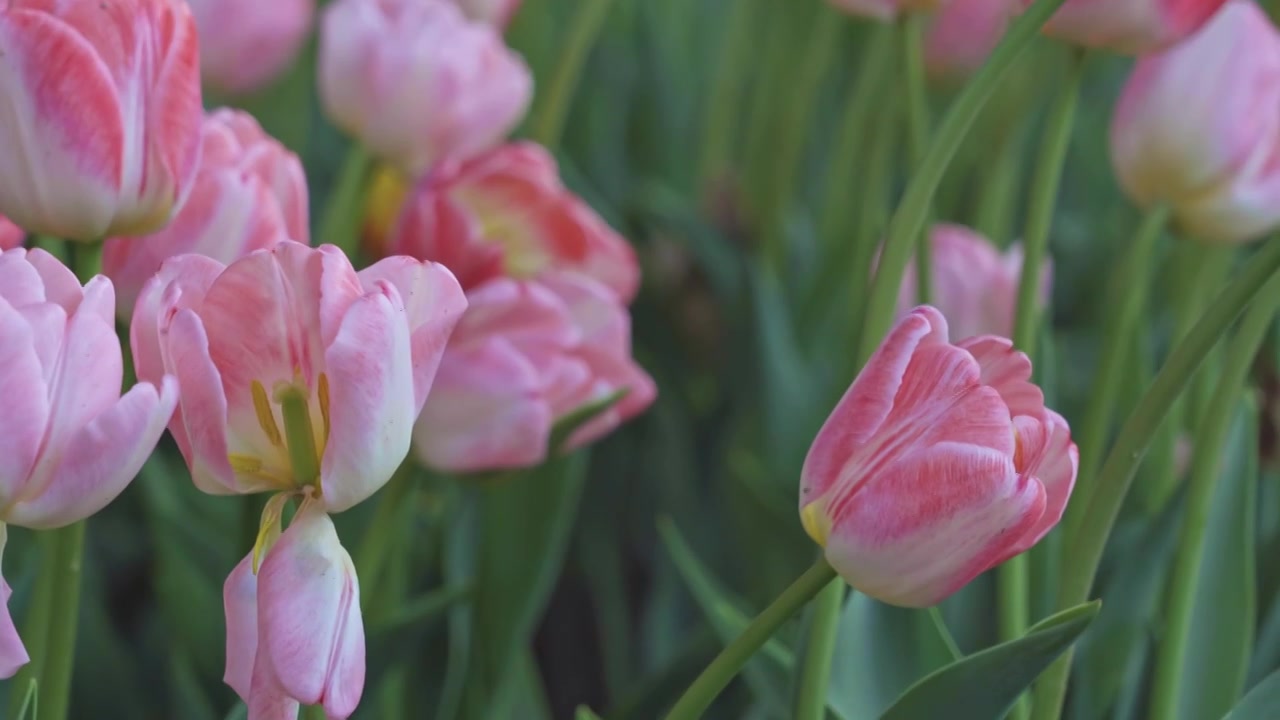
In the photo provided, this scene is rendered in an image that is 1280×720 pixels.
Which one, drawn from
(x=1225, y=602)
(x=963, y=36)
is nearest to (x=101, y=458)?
(x=1225, y=602)

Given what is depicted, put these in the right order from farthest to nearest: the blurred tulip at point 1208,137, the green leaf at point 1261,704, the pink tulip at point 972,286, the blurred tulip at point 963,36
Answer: the blurred tulip at point 963,36, the pink tulip at point 972,286, the blurred tulip at point 1208,137, the green leaf at point 1261,704

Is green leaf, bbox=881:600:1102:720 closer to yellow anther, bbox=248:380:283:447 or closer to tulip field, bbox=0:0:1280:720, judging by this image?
tulip field, bbox=0:0:1280:720

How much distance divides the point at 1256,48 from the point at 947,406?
0.31 metres

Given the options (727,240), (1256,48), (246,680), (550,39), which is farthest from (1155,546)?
(550,39)

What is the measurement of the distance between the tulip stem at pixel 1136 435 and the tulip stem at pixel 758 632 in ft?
0.30

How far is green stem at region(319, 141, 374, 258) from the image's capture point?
64cm

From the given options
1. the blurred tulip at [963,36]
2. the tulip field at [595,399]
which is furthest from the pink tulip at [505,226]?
the blurred tulip at [963,36]

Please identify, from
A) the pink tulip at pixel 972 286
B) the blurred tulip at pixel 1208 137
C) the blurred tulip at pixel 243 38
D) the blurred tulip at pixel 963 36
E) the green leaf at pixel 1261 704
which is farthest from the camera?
the blurred tulip at pixel 963 36

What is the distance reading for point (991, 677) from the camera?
0.33 meters

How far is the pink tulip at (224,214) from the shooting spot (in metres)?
0.40

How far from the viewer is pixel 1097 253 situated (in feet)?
3.53

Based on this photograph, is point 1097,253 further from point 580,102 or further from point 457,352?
point 457,352

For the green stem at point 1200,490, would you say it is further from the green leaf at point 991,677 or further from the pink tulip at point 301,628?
the pink tulip at point 301,628

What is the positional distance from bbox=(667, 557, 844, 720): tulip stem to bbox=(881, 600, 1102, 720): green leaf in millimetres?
47
